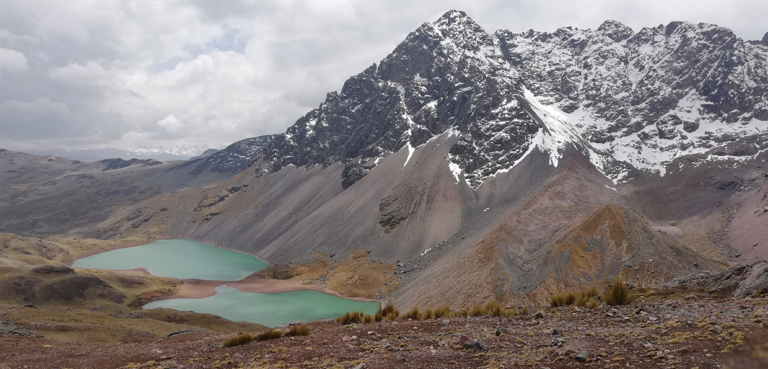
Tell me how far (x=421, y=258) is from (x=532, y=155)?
54.9 meters

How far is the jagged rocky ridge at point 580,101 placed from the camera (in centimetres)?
13062

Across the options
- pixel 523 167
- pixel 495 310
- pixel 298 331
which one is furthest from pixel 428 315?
pixel 523 167

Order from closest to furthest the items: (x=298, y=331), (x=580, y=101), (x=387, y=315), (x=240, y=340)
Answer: (x=240, y=340) < (x=298, y=331) < (x=387, y=315) < (x=580, y=101)

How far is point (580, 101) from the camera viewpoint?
16925 cm

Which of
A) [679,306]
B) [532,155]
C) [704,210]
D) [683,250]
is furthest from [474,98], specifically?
[679,306]

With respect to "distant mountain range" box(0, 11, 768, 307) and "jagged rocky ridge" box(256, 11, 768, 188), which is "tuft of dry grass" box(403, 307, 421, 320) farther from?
"jagged rocky ridge" box(256, 11, 768, 188)

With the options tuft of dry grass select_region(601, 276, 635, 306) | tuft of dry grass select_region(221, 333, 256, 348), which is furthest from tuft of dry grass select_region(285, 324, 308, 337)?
tuft of dry grass select_region(601, 276, 635, 306)

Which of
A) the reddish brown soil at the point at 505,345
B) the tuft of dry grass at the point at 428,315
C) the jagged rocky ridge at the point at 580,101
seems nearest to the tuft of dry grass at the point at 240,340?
the reddish brown soil at the point at 505,345

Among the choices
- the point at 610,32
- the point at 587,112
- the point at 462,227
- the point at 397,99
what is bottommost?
the point at 462,227

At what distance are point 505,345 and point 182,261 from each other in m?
145

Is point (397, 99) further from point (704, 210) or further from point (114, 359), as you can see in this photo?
point (114, 359)

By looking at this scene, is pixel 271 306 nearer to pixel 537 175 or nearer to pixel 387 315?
pixel 387 315

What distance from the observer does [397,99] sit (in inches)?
6988

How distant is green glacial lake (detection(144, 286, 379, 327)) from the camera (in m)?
72.8
